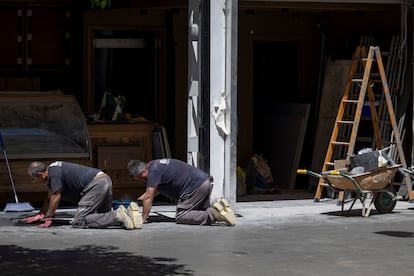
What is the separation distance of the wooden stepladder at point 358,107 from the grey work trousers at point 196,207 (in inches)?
101

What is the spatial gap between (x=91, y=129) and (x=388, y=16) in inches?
222

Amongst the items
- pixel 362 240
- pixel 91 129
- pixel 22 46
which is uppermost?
pixel 22 46

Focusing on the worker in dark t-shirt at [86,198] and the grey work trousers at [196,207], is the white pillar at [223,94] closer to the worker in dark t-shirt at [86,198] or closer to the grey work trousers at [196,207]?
the grey work trousers at [196,207]

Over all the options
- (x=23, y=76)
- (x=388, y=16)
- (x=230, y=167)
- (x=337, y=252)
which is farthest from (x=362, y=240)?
(x=23, y=76)

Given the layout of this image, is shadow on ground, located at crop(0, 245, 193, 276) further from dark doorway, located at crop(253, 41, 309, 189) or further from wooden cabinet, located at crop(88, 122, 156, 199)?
dark doorway, located at crop(253, 41, 309, 189)

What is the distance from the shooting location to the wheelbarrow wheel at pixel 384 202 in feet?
53.5

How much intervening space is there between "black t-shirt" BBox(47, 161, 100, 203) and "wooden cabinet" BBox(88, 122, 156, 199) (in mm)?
2368

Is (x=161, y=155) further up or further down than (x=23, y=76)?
further down

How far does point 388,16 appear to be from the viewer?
753 inches

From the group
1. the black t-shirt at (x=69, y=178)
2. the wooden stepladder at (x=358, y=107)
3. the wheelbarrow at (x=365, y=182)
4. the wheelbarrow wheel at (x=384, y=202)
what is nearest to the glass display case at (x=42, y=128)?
the black t-shirt at (x=69, y=178)

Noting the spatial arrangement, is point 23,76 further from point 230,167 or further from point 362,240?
point 362,240

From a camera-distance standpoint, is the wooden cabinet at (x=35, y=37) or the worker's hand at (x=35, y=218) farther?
the wooden cabinet at (x=35, y=37)

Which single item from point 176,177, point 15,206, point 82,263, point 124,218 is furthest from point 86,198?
point 82,263

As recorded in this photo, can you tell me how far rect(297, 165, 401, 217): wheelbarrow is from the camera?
1567 centimetres
